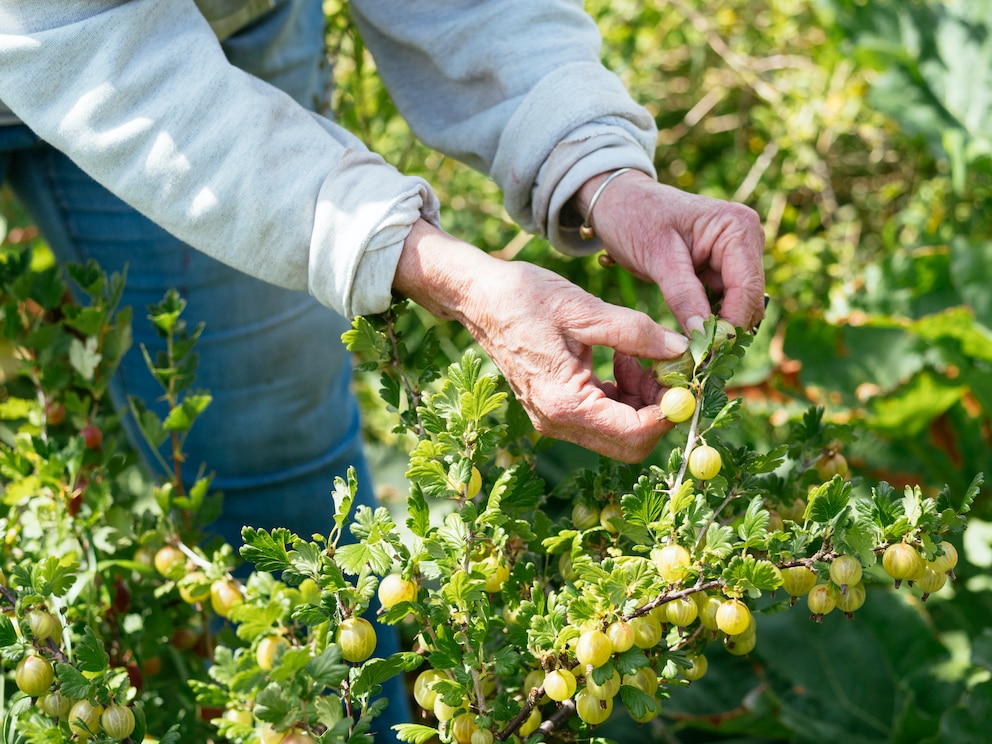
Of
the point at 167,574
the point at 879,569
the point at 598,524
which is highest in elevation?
the point at 598,524

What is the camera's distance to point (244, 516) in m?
1.34

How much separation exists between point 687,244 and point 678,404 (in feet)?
0.75

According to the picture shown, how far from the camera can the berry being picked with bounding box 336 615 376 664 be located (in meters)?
0.66

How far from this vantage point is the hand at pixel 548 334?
0.77 metres

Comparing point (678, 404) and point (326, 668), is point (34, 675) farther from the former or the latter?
point (678, 404)

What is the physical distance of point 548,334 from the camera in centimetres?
78

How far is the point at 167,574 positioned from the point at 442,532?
0.38 meters

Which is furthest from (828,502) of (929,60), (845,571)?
(929,60)

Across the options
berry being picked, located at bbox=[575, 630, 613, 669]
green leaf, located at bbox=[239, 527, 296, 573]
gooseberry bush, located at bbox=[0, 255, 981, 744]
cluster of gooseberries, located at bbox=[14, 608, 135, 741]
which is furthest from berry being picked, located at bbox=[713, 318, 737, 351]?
cluster of gooseberries, located at bbox=[14, 608, 135, 741]

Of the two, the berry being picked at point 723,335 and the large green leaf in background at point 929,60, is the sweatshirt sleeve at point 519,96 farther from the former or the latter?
the large green leaf in background at point 929,60

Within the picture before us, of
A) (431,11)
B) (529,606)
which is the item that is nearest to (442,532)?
(529,606)

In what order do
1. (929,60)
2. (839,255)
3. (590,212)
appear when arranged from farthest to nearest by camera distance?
(839,255) < (929,60) < (590,212)

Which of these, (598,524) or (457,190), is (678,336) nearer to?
(598,524)

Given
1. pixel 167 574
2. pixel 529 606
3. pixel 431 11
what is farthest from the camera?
pixel 431 11
